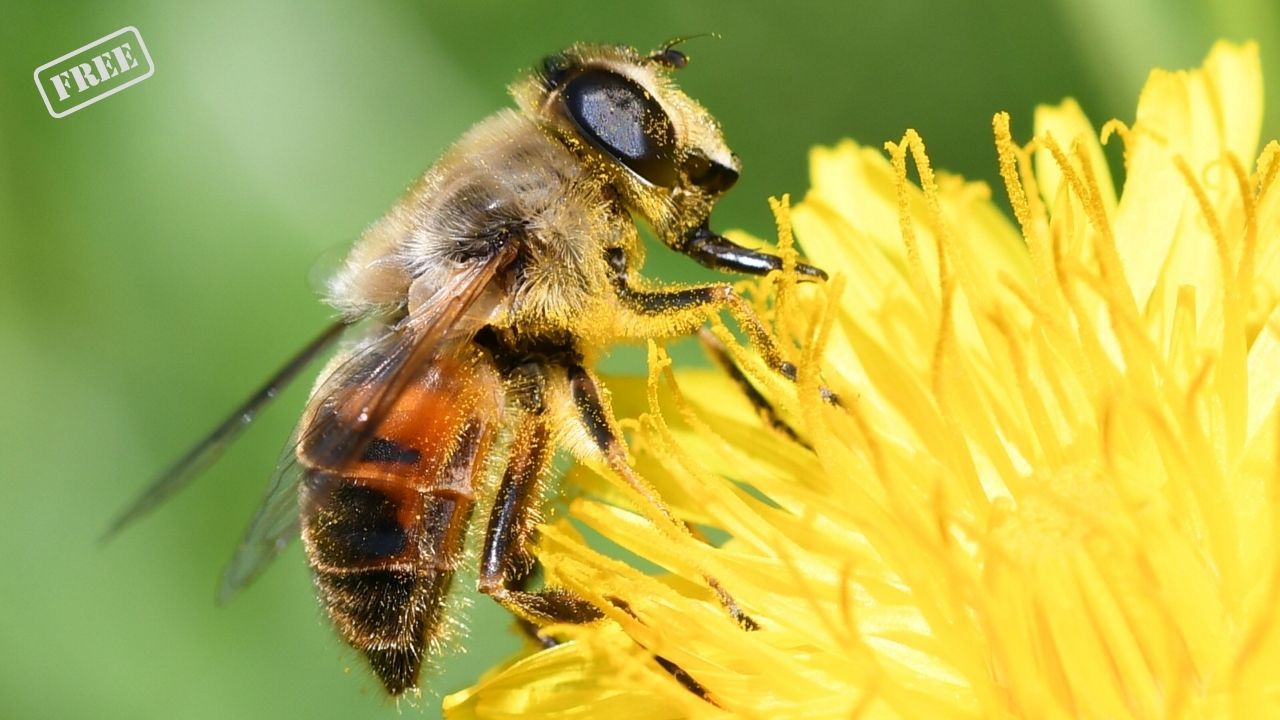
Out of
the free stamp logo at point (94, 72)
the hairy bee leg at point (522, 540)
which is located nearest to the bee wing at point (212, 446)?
the hairy bee leg at point (522, 540)

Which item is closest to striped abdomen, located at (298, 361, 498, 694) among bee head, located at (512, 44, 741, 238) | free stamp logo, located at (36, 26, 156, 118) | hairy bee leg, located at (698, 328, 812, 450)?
bee head, located at (512, 44, 741, 238)

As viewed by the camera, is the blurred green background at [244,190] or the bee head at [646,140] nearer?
the bee head at [646,140]

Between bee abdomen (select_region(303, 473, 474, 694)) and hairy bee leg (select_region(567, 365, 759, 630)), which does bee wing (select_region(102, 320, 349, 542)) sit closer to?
bee abdomen (select_region(303, 473, 474, 694))

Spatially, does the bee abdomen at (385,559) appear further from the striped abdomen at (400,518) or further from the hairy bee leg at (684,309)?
the hairy bee leg at (684,309)

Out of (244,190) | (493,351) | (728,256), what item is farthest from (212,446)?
(244,190)

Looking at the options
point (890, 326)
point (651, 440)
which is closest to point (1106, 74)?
point (890, 326)

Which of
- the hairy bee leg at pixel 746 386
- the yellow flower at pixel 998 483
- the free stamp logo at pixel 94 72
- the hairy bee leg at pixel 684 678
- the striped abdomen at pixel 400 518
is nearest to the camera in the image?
the yellow flower at pixel 998 483
